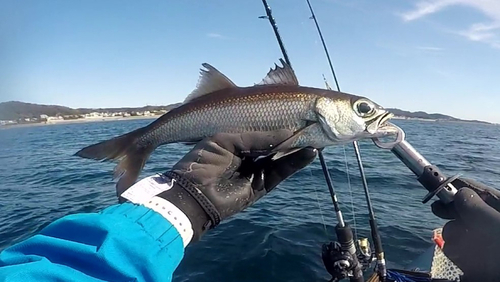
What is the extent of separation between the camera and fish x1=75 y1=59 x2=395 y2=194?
2977 millimetres

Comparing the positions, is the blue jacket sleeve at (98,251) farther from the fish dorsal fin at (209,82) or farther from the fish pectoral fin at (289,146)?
the fish dorsal fin at (209,82)

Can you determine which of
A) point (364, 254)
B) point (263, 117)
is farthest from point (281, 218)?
point (263, 117)

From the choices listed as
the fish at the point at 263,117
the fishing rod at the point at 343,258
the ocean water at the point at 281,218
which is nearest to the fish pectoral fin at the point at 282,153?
the fish at the point at 263,117

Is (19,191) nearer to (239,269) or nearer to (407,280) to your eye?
(239,269)

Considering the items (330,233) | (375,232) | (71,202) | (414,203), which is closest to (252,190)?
(375,232)

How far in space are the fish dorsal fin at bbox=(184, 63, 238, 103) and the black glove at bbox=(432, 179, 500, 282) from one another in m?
2.03

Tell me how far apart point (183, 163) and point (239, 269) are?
168 inches

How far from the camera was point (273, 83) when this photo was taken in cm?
323

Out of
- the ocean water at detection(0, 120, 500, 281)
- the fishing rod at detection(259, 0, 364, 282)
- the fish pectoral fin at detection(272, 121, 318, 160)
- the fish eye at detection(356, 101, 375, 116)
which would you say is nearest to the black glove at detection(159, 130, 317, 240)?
the fish pectoral fin at detection(272, 121, 318, 160)

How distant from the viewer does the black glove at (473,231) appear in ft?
7.37

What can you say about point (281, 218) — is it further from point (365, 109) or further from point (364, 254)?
point (365, 109)

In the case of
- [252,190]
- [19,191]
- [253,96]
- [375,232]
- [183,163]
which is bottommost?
[19,191]

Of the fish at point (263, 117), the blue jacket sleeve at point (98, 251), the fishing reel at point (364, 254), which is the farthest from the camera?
the fishing reel at point (364, 254)

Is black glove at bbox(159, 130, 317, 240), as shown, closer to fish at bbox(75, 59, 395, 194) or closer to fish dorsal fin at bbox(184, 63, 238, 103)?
fish at bbox(75, 59, 395, 194)
